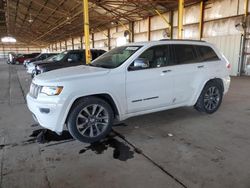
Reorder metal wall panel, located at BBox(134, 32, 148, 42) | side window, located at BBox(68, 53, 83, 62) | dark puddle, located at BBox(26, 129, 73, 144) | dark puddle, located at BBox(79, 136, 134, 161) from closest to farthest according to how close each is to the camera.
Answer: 1. dark puddle, located at BBox(79, 136, 134, 161)
2. dark puddle, located at BBox(26, 129, 73, 144)
3. side window, located at BBox(68, 53, 83, 62)
4. metal wall panel, located at BBox(134, 32, 148, 42)

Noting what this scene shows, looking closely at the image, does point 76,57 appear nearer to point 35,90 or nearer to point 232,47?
point 35,90

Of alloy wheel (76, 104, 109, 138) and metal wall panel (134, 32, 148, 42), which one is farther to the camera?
metal wall panel (134, 32, 148, 42)

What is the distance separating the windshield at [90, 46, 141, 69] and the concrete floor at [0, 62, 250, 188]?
4.14ft

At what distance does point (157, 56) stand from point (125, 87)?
970 mm

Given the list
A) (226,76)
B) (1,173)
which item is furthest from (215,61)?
(1,173)

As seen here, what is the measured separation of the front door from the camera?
3693 millimetres

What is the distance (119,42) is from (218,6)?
1187 cm

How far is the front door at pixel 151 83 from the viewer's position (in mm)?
3693

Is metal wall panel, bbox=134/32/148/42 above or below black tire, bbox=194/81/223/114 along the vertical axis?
above

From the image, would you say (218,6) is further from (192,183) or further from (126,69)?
(192,183)

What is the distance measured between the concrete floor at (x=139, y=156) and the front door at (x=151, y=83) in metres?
0.51

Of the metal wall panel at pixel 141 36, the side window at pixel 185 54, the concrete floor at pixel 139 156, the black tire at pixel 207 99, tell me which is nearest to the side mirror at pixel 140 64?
the side window at pixel 185 54

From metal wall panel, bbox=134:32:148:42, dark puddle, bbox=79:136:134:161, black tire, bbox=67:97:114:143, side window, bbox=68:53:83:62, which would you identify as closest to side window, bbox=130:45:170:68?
black tire, bbox=67:97:114:143

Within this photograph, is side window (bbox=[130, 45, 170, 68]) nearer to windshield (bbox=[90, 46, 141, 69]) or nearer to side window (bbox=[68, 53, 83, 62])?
windshield (bbox=[90, 46, 141, 69])
